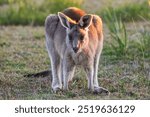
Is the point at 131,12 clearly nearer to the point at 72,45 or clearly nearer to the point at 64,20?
the point at 64,20

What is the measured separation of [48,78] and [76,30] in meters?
1.27

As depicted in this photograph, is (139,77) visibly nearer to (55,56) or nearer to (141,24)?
(55,56)

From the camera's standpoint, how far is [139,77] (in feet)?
25.1

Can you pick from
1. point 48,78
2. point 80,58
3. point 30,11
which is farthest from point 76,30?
point 30,11

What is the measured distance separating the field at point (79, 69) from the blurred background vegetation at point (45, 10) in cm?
40

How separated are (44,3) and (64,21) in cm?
547

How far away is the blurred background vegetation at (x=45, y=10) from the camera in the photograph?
11.4m

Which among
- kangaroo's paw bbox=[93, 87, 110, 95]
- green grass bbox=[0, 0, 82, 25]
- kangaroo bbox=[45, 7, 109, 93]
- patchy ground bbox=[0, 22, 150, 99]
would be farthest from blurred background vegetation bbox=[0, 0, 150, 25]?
kangaroo's paw bbox=[93, 87, 110, 95]

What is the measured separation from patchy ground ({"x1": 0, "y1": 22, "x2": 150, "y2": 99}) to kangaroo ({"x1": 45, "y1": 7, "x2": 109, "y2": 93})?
159 millimetres

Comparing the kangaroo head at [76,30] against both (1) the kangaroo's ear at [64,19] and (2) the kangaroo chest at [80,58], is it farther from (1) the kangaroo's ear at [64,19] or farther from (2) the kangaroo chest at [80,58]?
(2) the kangaroo chest at [80,58]

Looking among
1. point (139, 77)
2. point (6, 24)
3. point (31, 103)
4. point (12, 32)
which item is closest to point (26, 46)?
point (12, 32)

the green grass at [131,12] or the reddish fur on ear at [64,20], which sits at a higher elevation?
the reddish fur on ear at [64,20]

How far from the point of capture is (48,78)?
25.7 ft

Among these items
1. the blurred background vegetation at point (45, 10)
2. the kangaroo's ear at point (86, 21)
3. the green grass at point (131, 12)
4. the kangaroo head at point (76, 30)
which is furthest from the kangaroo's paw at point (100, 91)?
the green grass at point (131, 12)
